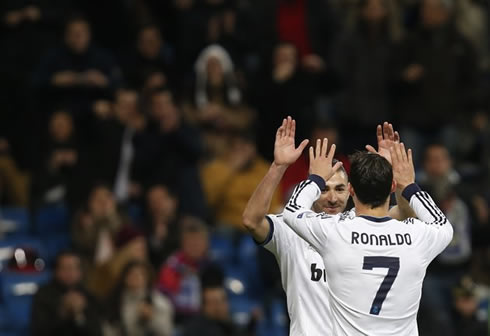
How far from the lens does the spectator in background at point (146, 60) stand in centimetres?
1499

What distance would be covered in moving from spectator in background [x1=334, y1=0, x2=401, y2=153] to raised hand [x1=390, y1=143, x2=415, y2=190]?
778 cm

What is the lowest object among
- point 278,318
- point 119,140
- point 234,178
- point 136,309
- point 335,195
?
point 278,318

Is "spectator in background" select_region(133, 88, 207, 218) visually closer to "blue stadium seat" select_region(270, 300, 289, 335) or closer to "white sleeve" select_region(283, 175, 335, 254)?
"blue stadium seat" select_region(270, 300, 289, 335)

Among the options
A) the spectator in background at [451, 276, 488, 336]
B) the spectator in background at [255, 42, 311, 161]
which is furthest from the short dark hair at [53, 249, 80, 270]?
the spectator in background at [451, 276, 488, 336]

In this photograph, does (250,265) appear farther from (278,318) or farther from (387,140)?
(387,140)

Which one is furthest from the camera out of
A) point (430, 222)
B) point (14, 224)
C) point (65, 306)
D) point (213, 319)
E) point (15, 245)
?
point (14, 224)

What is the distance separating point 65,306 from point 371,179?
6.19 metres

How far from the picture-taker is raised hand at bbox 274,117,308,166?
696 cm

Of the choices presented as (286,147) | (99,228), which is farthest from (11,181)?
(286,147)

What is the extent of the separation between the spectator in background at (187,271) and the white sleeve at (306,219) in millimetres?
6066

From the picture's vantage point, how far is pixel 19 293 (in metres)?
12.9

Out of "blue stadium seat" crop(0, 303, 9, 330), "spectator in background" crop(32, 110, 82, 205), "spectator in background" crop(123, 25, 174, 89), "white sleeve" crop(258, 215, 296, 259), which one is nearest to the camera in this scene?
"white sleeve" crop(258, 215, 296, 259)

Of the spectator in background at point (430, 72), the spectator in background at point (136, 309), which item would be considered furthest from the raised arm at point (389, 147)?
the spectator in background at point (430, 72)

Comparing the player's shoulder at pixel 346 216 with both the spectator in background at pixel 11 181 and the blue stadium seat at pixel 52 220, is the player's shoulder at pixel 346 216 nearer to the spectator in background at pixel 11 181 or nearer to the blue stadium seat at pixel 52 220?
the blue stadium seat at pixel 52 220
